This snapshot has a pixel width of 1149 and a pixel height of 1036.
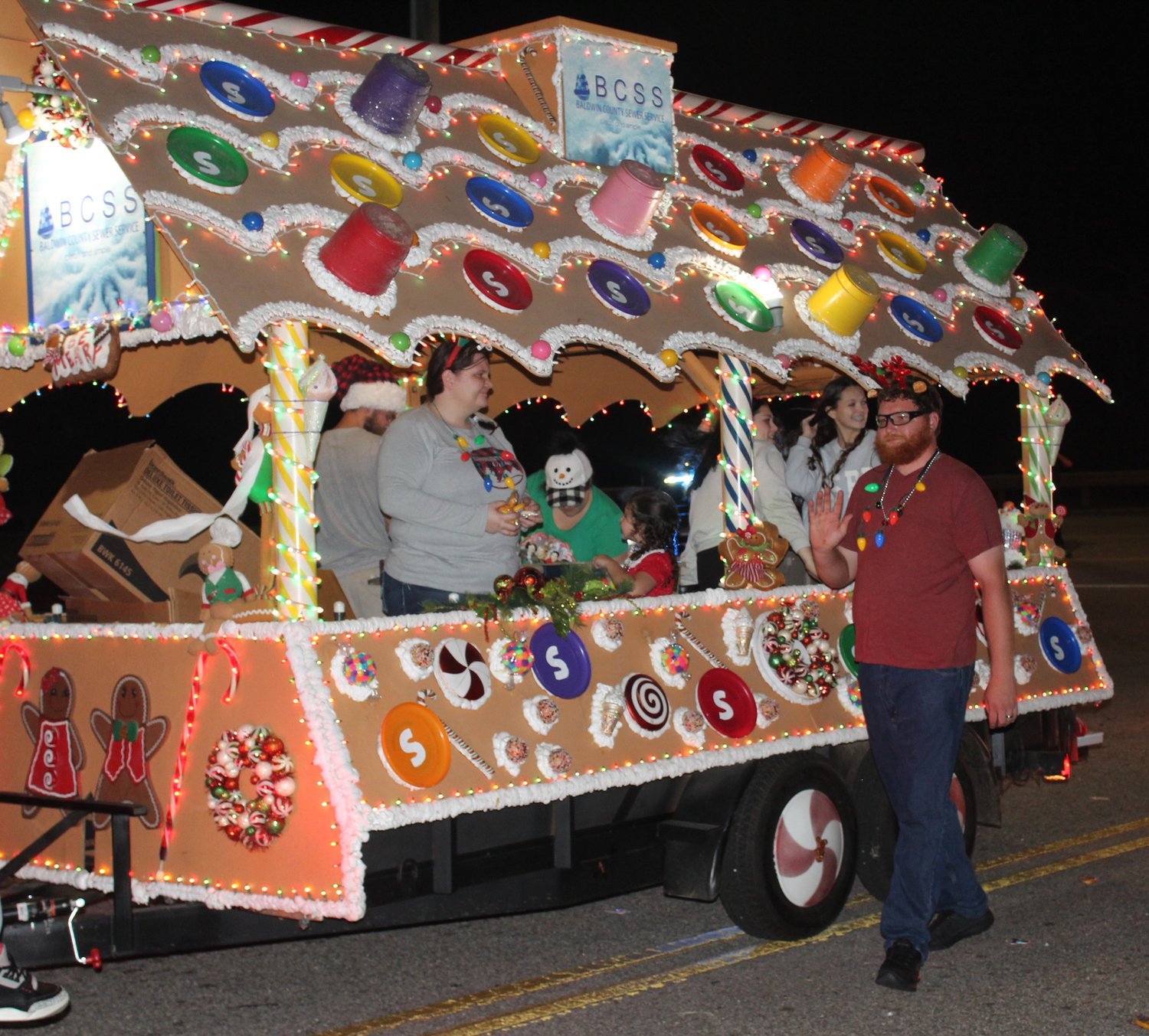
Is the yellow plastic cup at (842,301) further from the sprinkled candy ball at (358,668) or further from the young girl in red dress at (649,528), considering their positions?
the sprinkled candy ball at (358,668)

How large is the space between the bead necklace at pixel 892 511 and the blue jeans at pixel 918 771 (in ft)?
1.57

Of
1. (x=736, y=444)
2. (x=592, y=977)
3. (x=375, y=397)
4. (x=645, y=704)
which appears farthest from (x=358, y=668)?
(x=375, y=397)

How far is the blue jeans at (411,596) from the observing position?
17.7 ft

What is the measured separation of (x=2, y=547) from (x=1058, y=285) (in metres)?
28.6

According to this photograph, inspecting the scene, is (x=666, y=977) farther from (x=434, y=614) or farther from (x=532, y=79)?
(x=532, y=79)

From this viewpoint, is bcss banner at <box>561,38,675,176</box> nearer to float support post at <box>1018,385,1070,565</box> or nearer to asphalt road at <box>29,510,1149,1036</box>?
float support post at <box>1018,385,1070,565</box>

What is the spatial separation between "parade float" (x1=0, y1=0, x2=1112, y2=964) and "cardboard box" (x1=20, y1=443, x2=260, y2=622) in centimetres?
14

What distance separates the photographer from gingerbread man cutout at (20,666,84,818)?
17.6 feet

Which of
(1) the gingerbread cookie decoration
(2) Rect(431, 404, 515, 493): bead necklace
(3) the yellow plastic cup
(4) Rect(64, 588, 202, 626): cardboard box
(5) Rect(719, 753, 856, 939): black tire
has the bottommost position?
(5) Rect(719, 753, 856, 939): black tire

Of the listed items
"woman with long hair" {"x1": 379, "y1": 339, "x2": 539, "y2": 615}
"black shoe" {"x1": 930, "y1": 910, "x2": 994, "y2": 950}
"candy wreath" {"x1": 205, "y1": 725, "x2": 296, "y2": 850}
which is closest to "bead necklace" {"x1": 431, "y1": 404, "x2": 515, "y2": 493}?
"woman with long hair" {"x1": 379, "y1": 339, "x2": 539, "y2": 615}

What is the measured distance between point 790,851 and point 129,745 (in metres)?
2.57

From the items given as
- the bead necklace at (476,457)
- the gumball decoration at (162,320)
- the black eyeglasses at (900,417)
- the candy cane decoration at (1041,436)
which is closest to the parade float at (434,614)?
the gumball decoration at (162,320)

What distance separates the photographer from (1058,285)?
135 feet

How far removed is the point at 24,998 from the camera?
13.9 feet
